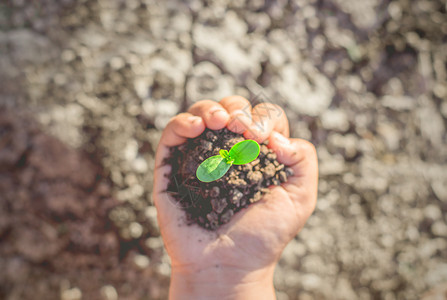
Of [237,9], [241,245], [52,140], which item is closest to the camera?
[241,245]

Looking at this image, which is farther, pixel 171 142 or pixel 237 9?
pixel 237 9

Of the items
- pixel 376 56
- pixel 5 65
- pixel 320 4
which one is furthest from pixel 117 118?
pixel 376 56

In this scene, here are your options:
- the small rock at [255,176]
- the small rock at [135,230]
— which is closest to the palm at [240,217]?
the small rock at [255,176]

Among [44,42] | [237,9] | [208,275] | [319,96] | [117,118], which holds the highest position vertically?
[237,9]

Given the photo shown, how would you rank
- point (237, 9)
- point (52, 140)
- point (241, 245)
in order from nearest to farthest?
point (241, 245) < point (52, 140) < point (237, 9)

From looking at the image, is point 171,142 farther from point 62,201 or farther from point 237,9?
point 237,9

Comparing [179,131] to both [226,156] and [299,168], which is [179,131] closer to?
[226,156]

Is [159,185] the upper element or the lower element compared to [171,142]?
lower
